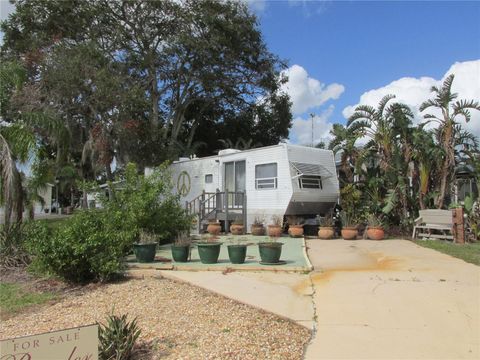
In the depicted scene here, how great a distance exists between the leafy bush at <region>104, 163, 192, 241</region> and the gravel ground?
144 inches

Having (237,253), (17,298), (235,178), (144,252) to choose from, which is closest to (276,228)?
(235,178)

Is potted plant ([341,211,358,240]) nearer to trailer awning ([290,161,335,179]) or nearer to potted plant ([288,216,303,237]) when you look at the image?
potted plant ([288,216,303,237])

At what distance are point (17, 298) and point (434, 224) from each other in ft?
38.1

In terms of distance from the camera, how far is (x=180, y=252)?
9.62m

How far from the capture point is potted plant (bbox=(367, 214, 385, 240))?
45.4ft

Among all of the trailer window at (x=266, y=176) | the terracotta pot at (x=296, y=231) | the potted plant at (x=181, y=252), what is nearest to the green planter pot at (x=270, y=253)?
the potted plant at (x=181, y=252)

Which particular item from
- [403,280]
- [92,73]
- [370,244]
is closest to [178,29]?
[92,73]

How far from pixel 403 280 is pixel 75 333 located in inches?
227

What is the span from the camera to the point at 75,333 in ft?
11.4

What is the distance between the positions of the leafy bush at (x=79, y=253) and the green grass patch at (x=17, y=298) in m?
0.57

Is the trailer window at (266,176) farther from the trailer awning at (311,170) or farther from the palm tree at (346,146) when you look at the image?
the palm tree at (346,146)

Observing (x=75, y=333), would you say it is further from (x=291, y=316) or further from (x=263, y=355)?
(x=291, y=316)

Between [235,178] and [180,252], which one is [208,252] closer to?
[180,252]

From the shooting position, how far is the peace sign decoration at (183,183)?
19484 millimetres
